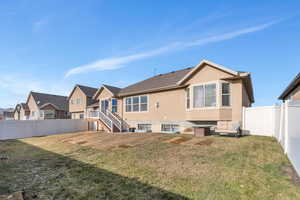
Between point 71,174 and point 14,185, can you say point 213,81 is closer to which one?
point 71,174

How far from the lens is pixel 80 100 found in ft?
88.8

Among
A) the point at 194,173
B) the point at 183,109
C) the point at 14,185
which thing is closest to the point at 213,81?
the point at 183,109

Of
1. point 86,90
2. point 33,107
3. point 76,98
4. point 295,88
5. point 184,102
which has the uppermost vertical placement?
point 86,90

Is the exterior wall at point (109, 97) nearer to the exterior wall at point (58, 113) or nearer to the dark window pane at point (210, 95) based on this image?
the dark window pane at point (210, 95)

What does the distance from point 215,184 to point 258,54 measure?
13.5 metres

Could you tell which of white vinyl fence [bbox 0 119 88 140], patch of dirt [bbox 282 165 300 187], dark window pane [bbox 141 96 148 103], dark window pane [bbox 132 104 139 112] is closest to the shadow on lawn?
patch of dirt [bbox 282 165 300 187]

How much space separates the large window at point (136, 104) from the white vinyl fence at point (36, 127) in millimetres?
7596

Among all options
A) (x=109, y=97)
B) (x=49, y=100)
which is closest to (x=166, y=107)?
(x=109, y=97)

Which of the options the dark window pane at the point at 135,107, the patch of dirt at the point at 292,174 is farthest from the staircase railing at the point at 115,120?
the patch of dirt at the point at 292,174

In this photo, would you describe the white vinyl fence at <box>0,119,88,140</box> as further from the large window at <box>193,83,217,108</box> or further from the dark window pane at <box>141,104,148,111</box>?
the large window at <box>193,83,217,108</box>

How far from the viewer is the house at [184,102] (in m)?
10.1

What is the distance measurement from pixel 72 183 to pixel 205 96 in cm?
951

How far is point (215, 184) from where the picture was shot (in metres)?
3.79

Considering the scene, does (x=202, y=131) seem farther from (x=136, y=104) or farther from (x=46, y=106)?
(x=46, y=106)
